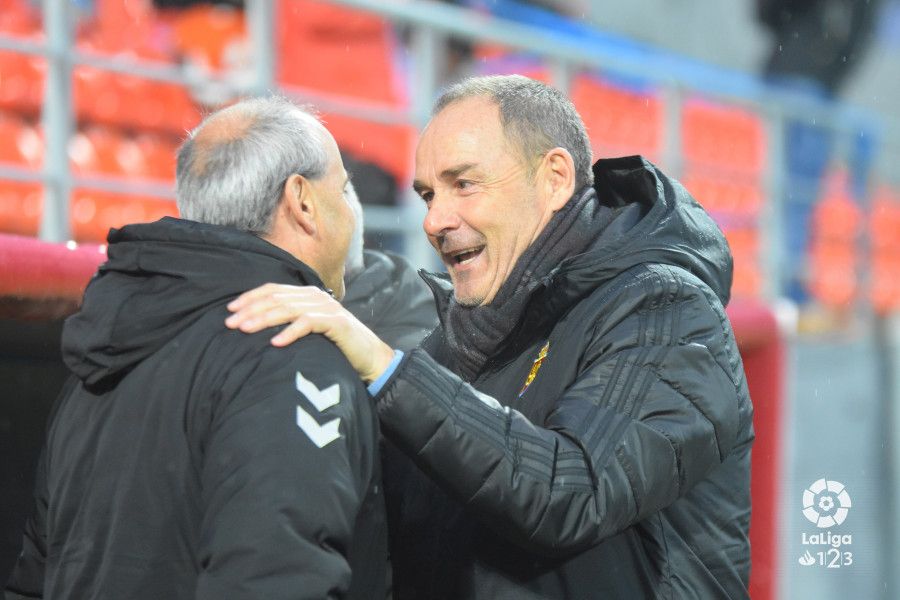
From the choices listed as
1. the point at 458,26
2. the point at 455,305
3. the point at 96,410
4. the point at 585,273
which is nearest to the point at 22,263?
Answer: the point at 96,410

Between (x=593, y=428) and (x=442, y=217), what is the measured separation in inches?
20.8

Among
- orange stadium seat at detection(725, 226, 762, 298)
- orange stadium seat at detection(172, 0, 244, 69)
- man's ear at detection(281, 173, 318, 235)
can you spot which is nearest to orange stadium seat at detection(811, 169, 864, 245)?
orange stadium seat at detection(725, 226, 762, 298)

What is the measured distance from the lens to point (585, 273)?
1689mm

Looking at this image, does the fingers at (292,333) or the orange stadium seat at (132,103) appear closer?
the fingers at (292,333)

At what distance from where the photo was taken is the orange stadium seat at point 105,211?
5695 millimetres

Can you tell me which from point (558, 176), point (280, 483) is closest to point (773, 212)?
point (558, 176)

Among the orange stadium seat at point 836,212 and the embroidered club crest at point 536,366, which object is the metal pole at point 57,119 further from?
the orange stadium seat at point 836,212

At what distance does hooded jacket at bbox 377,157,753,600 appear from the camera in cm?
146

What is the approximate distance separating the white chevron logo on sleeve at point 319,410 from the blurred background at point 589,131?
0.75m

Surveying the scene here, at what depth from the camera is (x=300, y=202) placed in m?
1.59

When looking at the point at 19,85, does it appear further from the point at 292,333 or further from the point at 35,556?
the point at 292,333

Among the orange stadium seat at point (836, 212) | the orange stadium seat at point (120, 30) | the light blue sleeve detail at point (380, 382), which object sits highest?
the orange stadium seat at point (120, 30)

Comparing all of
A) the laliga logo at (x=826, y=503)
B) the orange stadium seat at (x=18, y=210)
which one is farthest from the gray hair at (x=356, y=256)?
the orange stadium seat at (x=18, y=210)

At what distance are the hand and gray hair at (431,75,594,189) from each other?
1.85 feet
